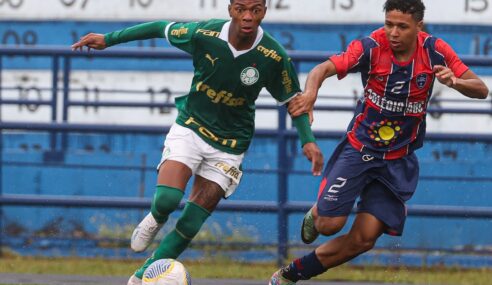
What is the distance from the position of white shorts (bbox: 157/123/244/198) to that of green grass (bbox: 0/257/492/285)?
200 centimetres

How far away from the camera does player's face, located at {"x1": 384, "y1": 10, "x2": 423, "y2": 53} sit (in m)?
7.89

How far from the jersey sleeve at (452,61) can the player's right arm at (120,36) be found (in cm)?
171

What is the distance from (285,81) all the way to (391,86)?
674mm

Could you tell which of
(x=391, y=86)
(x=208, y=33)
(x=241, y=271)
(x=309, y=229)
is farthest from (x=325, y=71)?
(x=241, y=271)

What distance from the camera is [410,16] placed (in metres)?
7.91

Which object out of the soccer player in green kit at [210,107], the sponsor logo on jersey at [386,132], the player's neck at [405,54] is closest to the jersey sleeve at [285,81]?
the soccer player in green kit at [210,107]

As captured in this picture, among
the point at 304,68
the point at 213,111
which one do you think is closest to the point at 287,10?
the point at 304,68

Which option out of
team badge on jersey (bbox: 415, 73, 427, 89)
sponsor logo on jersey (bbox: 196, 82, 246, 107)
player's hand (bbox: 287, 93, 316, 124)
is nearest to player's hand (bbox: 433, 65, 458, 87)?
team badge on jersey (bbox: 415, 73, 427, 89)

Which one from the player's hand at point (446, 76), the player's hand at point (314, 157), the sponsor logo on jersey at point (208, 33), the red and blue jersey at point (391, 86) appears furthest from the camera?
the sponsor logo on jersey at point (208, 33)

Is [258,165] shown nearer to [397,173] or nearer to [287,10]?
[287,10]

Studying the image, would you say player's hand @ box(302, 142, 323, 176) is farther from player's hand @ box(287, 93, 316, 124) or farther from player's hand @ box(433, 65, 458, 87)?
player's hand @ box(433, 65, 458, 87)

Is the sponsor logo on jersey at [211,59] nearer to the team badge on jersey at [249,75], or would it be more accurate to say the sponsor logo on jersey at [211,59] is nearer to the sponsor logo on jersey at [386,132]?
the team badge on jersey at [249,75]

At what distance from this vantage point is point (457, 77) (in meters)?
7.93

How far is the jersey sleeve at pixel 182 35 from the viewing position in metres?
8.30
